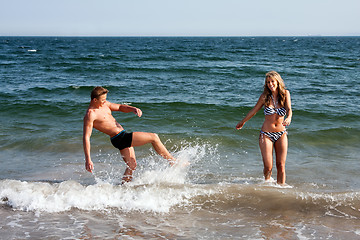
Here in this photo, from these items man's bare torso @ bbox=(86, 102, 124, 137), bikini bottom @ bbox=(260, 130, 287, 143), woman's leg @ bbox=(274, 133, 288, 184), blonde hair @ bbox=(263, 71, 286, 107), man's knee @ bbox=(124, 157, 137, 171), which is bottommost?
man's knee @ bbox=(124, 157, 137, 171)

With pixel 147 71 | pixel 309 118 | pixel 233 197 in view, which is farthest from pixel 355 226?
pixel 147 71

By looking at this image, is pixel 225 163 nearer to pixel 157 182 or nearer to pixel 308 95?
pixel 157 182

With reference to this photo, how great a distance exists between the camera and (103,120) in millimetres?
5719

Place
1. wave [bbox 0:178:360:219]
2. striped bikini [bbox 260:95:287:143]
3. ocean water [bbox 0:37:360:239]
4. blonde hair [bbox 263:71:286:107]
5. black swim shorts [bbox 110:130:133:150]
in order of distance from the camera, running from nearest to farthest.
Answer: ocean water [bbox 0:37:360:239] < wave [bbox 0:178:360:219] < blonde hair [bbox 263:71:286:107] < striped bikini [bbox 260:95:287:143] < black swim shorts [bbox 110:130:133:150]

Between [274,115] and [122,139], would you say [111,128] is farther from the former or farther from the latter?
[274,115]

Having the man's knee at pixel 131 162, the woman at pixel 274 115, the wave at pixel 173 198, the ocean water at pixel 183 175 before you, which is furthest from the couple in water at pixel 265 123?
the ocean water at pixel 183 175

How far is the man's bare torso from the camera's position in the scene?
563cm

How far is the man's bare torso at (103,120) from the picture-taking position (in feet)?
18.5

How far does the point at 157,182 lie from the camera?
20.6ft

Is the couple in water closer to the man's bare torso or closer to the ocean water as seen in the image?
the man's bare torso

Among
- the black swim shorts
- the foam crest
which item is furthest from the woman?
the black swim shorts

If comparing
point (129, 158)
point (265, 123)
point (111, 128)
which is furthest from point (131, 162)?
point (265, 123)

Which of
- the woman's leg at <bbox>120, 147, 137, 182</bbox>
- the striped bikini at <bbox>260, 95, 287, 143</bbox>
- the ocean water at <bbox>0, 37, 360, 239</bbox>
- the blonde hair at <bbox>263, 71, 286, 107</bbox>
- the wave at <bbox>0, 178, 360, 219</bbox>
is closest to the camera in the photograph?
the ocean water at <bbox>0, 37, 360, 239</bbox>

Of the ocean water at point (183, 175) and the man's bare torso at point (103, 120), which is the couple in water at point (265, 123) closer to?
the man's bare torso at point (103, 120)
